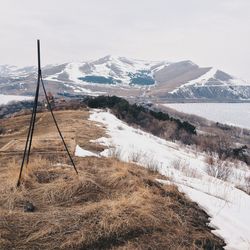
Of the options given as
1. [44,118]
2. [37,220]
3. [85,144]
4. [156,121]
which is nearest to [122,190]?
[37,220]

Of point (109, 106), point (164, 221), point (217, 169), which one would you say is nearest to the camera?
point (164, 221)

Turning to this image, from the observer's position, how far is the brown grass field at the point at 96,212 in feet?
19.3

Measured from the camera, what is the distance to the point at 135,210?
6.66 metres

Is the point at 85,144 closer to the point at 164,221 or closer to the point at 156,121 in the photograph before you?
the point at 164,221

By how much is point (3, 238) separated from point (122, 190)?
262 centimetres

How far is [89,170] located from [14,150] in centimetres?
469

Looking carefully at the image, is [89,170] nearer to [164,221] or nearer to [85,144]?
[164,221]

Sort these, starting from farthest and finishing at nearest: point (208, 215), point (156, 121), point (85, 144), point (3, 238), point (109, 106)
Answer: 1. point (156, 121)
2. point (109, 106)
3. point (85, 144)
4. point (208, 215)
5. point (3, 238)

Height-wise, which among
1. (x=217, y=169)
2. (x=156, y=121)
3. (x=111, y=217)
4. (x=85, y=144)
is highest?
(x=111, y=217)

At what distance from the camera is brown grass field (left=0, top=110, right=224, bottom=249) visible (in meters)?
5.89

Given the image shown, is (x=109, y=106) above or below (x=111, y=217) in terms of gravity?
below

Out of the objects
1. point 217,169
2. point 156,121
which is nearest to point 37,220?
point 217,169

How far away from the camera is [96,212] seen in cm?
655

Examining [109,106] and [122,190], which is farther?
[109,106]
